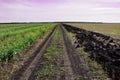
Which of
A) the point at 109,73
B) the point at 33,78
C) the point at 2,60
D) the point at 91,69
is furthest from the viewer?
the point at 2,60

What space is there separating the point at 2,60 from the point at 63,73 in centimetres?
535

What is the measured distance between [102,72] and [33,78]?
345 cm

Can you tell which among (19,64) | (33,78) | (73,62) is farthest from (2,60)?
(33,78)

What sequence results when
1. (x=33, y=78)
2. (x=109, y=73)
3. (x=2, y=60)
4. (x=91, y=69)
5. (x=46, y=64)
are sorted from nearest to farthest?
(x=33, y=78) < (x=109, y=73) < (x=91, y=69) < (x=46, y=64) < (x=2, y=60)

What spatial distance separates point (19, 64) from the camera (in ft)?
52.4

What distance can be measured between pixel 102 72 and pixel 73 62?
3.36m

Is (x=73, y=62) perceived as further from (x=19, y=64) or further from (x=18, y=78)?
(x=18, y=78)

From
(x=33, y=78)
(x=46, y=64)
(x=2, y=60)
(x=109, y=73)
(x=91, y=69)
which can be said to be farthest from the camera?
(x=2, y=60)

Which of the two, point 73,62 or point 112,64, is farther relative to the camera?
point 73,62

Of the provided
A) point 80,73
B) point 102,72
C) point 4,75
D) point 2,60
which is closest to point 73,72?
point 80,73

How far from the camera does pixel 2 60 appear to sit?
16875 mm

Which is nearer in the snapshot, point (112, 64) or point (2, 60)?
point (112, 64)

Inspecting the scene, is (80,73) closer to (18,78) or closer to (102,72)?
(102,72)

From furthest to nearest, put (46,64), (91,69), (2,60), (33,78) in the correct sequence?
(2,60) → (46,64) → (91,69) → (33,78)
